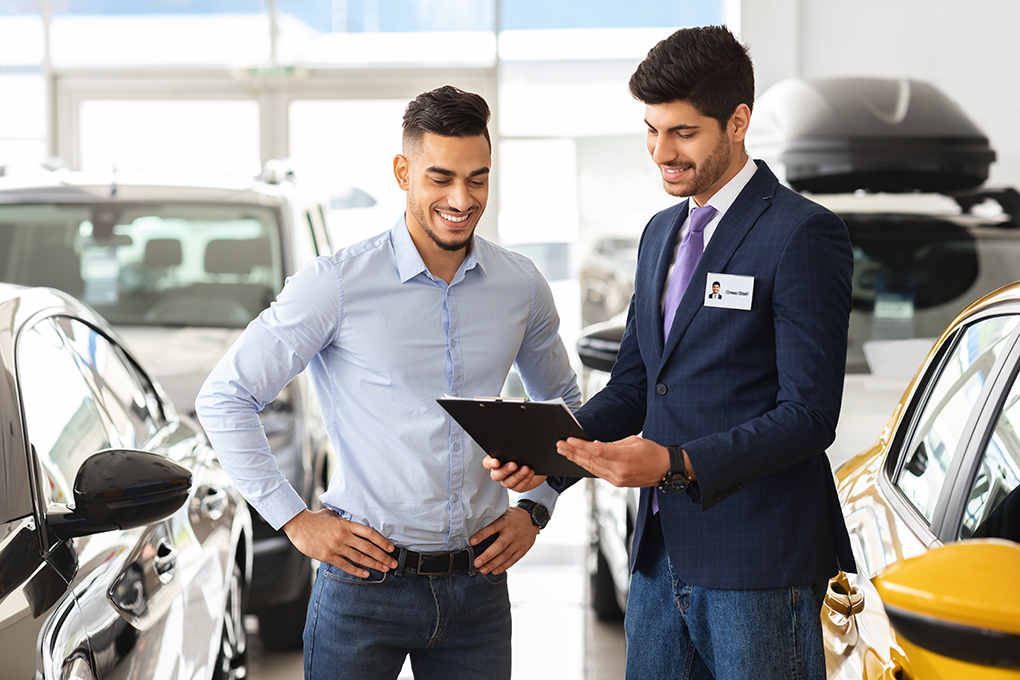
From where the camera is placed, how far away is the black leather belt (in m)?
1.84

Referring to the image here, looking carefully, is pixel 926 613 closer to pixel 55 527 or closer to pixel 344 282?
pixel 344 282

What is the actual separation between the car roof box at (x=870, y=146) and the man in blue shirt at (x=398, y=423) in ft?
8.17

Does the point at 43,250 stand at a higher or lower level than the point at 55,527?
higher

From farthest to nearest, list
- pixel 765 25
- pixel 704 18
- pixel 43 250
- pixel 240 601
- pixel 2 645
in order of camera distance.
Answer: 1. pixel 704 18
2. pixel 765 25
3. pixel 43 250
4. pixel 240 601
5. pixel 2 645

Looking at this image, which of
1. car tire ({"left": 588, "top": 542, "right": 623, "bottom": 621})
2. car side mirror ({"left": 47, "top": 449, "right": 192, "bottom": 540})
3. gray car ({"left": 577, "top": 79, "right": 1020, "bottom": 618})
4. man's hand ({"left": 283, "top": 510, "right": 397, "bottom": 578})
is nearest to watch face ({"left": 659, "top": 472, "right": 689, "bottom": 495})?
man's hand ({"left": 283, "top": 510, "right": 397, "bottom": 578})

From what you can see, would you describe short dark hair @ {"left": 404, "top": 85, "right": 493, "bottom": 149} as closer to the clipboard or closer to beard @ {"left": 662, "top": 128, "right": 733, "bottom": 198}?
beard @ {"left": 662, "top": 128, "right": 733, "bottom": 198}

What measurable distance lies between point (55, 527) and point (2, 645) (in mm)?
303

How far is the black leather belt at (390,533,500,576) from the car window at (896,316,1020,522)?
0.78m

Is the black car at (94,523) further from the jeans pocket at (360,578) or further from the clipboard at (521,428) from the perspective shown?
the clipboard at (521,428)

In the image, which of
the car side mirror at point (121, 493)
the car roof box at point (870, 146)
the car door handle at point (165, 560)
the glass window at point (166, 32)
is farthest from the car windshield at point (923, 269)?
the glass window at point (166, 32)

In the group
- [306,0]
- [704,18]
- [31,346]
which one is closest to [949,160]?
[31,346]

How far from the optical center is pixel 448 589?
6.06 ft

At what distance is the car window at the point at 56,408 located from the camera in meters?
1.88

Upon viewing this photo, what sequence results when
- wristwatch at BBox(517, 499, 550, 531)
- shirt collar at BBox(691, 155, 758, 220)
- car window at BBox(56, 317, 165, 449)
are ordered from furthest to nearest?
car window at BBox(56, 317, 165, 449) → wristwatch at BBox(517, 499, 550, 531) → shirt collar at BBox(691, 155, 758, 220)
